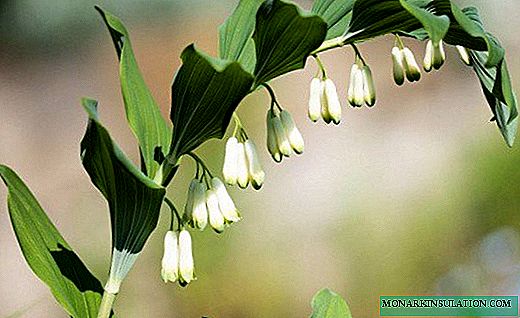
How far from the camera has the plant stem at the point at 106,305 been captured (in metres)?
0.64

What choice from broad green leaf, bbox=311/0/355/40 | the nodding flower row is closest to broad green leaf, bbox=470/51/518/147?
the nodding flower row

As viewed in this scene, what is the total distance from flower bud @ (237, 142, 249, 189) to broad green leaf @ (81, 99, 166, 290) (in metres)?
0.09

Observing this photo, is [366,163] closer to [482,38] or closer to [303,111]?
[303,111]

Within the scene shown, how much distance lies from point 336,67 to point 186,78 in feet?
4.58

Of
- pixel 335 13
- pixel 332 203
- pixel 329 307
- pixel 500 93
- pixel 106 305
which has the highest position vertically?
pixel 335 13

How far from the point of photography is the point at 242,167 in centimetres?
67

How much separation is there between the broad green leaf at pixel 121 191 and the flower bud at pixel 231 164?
0.09 metres

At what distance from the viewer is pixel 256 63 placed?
608mm

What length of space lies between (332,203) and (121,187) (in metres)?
1.39

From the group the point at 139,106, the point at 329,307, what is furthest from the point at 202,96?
the point at 329,307

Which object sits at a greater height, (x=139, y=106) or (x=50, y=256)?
(x=139, y=106)

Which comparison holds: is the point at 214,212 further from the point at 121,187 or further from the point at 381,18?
the point at 381,18

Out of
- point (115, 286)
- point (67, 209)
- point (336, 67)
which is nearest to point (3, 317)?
point (67, 209)

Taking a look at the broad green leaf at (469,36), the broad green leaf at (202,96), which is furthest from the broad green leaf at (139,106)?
the broad green leaf at (469,36)
